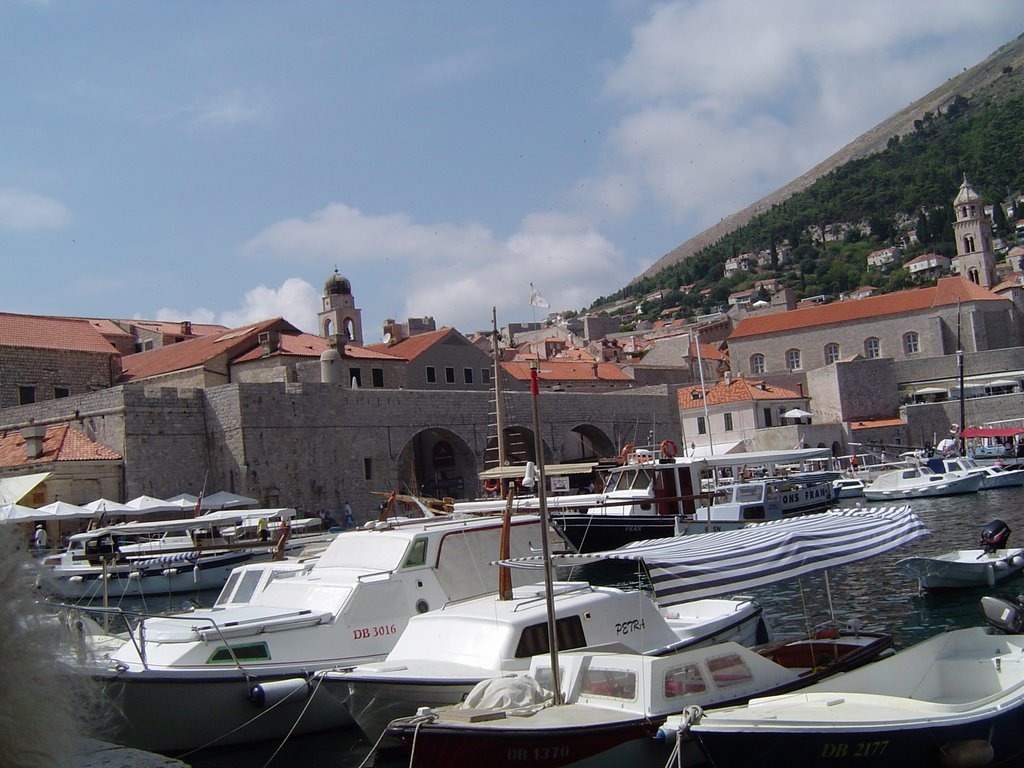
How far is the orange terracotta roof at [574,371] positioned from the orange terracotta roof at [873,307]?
11.9 metres

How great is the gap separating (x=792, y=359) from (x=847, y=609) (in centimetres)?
5248

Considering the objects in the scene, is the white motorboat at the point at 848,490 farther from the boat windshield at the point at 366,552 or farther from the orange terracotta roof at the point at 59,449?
the boat windshield at the point at 366,552

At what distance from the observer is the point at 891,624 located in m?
13.1

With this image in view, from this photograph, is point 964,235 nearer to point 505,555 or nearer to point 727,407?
point 727,407

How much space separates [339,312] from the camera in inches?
1895

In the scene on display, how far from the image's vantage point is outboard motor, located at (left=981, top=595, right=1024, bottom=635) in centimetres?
884

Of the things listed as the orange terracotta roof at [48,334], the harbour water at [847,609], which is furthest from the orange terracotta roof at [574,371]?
the harbour water at [847,609]

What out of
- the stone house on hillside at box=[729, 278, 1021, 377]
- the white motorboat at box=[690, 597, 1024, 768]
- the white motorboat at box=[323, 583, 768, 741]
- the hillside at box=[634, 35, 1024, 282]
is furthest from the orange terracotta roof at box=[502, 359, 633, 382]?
the hillside at box=[634, 35, 1024, 282]

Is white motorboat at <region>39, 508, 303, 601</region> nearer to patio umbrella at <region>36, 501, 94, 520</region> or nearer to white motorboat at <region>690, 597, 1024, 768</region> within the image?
patio umbrella at <region>36, 501, 94, 520</region>

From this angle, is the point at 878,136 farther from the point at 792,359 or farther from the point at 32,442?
the point at 32,442

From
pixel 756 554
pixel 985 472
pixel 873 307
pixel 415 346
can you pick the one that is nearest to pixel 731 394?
pixel 985 472

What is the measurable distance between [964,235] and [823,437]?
137ft

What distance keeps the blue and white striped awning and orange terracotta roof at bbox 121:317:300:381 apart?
2713 centimetres

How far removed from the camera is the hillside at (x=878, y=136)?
172m
